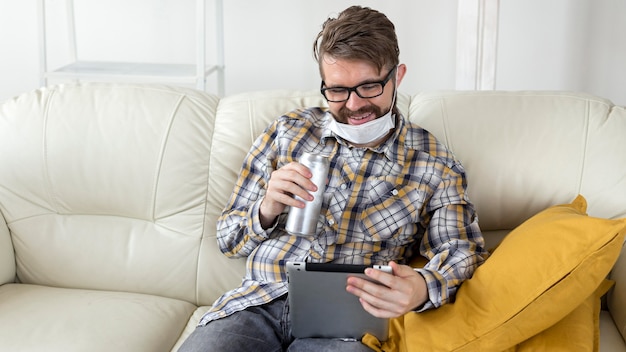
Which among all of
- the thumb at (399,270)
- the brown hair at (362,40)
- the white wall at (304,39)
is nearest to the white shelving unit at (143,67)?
the white wall at (304,39)

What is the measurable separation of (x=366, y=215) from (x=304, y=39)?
5.67ft

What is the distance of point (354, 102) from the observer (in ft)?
5.68

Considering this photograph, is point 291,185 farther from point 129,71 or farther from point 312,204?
point 129,71

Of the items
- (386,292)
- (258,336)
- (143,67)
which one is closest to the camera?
(386,292)

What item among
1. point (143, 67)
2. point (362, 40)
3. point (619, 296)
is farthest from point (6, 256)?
point (619, 296)

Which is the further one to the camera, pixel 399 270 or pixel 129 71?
pixel 129 71

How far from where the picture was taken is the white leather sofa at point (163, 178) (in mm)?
1920

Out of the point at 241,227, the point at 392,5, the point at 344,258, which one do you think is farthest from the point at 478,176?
the point at 392,5

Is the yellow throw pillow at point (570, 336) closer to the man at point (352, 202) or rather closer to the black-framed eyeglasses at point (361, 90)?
the man at point (352, 202)

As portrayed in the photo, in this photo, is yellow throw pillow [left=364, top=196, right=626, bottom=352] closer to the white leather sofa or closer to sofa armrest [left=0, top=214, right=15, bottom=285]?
the white leather sofa

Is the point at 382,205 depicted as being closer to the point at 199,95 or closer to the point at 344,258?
the point at 344,258

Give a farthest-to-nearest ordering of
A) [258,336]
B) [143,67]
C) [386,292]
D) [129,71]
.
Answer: [143,67]
[129,71]
[258,336]
[386,292]

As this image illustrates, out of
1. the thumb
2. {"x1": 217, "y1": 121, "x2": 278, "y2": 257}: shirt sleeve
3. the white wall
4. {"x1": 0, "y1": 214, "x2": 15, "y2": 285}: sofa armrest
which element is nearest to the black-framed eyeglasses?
{"x1": 217, "y1": 121, "x2": 278, "y2": 257}: shirt sleeve

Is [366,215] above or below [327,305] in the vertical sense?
above
